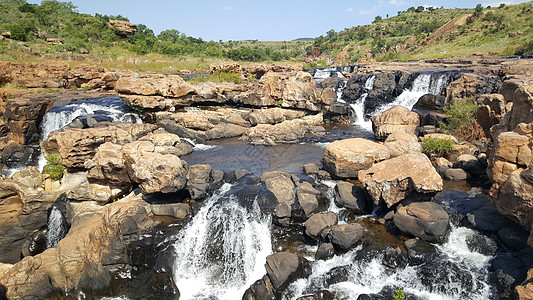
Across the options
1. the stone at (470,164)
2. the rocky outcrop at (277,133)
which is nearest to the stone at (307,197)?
the stone at (470,164)

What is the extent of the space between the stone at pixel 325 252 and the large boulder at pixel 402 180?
74.3 inches

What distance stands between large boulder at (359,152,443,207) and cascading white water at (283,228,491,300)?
1.43m

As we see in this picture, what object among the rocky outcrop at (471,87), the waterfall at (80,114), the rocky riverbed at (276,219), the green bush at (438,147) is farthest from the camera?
the rocky outcrop at (471,87)

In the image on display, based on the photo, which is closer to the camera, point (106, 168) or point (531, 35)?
point (106, 168)

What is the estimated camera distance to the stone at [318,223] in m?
8.18

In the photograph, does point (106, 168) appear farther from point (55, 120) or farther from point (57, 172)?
point (55, 120)

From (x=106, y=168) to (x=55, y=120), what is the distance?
9494 millimetres

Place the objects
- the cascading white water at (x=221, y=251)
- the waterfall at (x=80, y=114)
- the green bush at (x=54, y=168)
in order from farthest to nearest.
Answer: the waterfall at (x=80, y=114)
the green bush at (x=54, y=168)
the cascading white water at (x=221, y=251)

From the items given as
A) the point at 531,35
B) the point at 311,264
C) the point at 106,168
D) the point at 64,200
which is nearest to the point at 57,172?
the point at 64,200

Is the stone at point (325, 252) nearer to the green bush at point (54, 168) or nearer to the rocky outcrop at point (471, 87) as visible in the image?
the green bush at point (54, 168)

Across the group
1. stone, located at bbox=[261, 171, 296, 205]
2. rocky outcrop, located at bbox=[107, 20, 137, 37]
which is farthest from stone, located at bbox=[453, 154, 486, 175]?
rocky outcrop, located at bbox=[107, 20, 137, 37]

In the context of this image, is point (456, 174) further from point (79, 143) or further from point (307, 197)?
point (79, 143)

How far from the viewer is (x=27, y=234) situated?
35.4 ft

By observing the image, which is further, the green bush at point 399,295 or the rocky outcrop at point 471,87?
the rocky outcrop at point 471,87
